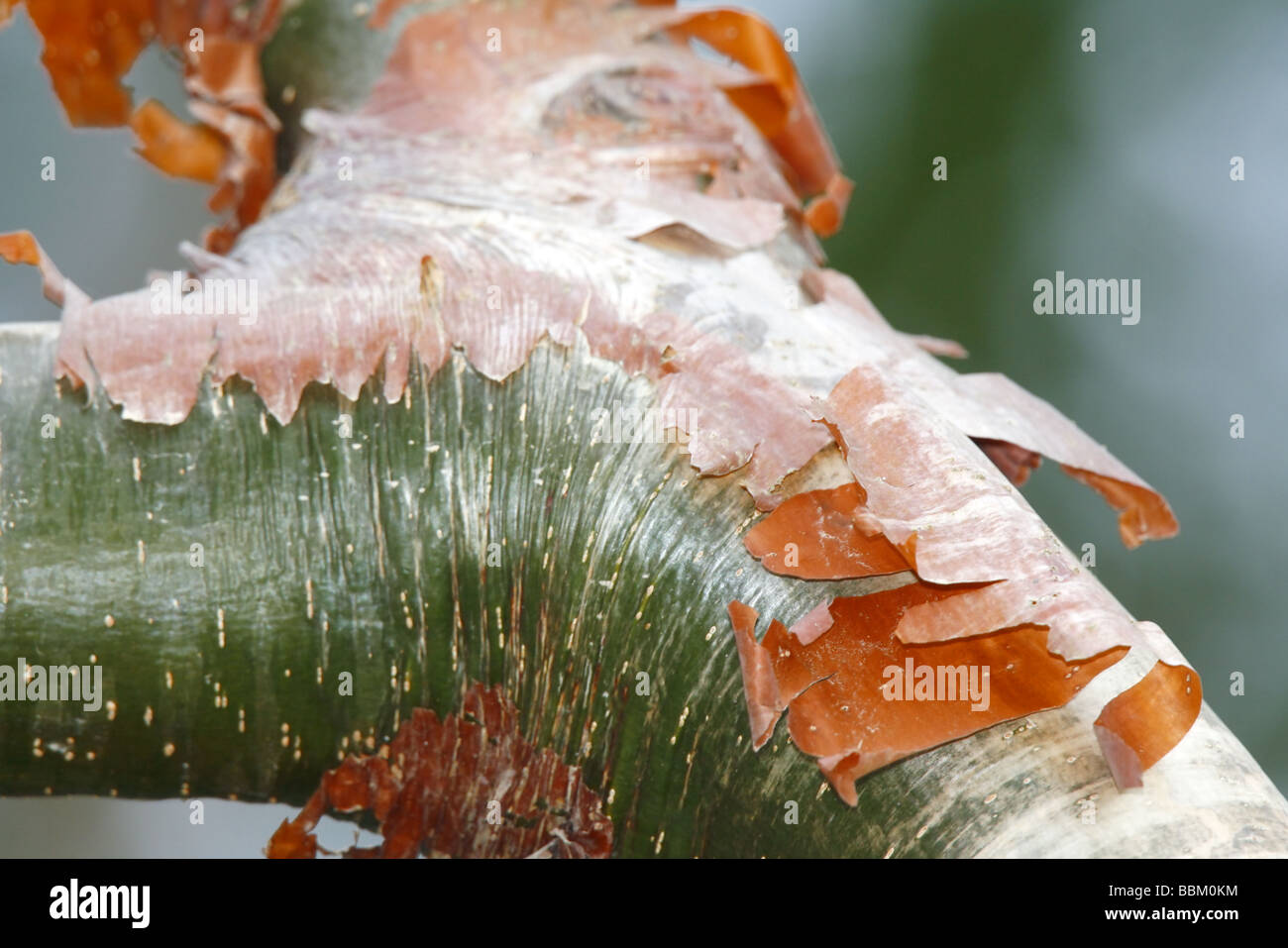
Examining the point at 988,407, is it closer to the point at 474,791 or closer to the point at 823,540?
the point at 823,540

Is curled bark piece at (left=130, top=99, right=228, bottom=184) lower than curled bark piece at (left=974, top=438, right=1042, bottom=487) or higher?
higher

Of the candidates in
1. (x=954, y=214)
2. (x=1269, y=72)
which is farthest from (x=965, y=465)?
(x=1269, y=72)

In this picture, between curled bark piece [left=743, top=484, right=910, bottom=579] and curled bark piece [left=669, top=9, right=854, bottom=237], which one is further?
curled bark piece [left=669, top=9, right=854, bottom=237]

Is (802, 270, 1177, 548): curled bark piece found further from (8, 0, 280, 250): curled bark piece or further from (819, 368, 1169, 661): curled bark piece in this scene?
(8, 0, 280, 250): curled bark piece

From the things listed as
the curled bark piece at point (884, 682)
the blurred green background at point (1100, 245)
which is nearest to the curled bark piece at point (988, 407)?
the curled bark piece at point (884, 682)

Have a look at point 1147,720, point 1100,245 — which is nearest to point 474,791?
point 1147,720

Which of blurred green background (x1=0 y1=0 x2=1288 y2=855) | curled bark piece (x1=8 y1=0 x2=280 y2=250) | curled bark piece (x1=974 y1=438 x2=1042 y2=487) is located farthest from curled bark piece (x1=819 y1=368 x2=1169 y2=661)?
blurred green background (x1=0 y1=0 x2=1288 y2=855)

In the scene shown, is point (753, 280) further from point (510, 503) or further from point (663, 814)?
point (663, 814)
